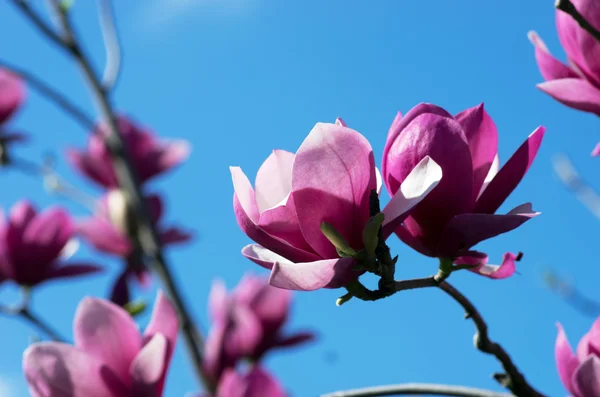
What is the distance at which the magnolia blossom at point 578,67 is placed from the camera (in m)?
0.65

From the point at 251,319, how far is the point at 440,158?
112 centimetres

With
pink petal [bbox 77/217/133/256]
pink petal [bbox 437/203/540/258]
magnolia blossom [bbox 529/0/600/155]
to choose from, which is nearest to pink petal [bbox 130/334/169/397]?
pink petal [bbox 437/203/540/258]

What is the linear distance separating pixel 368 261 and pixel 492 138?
0.15 m

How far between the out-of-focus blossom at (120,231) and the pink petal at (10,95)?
0.30m

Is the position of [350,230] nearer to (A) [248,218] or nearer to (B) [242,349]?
(A) [248,218]

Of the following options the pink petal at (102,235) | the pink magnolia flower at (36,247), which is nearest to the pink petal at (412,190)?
the pink magnolia flower at (36,247)

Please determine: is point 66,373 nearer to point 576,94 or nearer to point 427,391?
point 427,391

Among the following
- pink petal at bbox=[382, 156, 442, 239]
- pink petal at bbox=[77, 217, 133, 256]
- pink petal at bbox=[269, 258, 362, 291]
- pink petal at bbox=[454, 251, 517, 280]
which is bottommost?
pink petal at bbox=[77, 217, 133, 256]

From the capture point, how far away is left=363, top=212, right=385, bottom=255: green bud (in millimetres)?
521

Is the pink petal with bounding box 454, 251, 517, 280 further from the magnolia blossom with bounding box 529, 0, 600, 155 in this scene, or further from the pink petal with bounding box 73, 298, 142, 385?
the pink petal with bounding box 73, 298, 142, 385

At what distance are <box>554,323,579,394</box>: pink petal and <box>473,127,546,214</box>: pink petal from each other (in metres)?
0.18

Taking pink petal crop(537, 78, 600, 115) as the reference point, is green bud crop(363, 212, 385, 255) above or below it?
below

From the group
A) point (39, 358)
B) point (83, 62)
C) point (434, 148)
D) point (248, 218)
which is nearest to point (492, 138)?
point (434, 148)

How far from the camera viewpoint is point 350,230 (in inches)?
22.1
